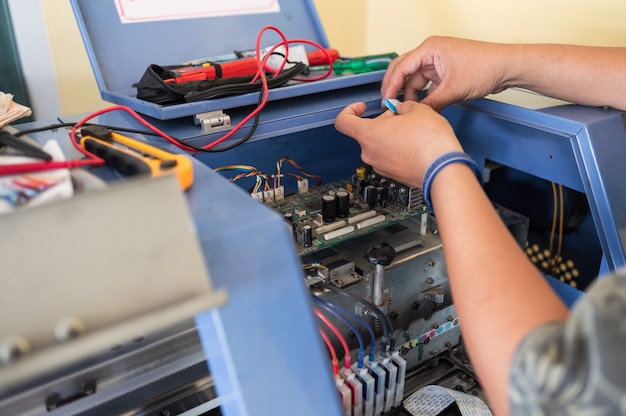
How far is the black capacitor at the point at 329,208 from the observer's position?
814 millimetres

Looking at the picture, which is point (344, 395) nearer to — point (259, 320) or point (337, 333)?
point (337, 333)

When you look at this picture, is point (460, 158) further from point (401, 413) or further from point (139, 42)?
point (139, 42)

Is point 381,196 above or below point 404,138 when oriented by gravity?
below

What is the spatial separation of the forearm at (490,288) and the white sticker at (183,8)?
0.74 metres

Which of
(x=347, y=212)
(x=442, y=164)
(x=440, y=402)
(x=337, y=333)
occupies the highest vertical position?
(x=442, y=164)

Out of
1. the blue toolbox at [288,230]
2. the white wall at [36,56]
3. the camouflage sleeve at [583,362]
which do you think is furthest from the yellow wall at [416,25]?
the camouflage sleeve at [583,362]

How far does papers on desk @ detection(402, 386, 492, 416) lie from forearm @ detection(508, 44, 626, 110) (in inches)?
19.7

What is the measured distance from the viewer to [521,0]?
129 centimetres

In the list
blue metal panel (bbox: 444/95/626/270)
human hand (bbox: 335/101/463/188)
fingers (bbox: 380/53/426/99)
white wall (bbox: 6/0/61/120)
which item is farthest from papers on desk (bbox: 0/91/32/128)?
white wall (bbox: 6/0/61/120)

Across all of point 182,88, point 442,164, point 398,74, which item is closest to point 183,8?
point 182,88

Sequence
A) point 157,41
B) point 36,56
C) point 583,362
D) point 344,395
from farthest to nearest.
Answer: point 36,56
point 157,41
point 344,395
point 583,362

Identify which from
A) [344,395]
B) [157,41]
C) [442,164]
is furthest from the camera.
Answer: [157,41]

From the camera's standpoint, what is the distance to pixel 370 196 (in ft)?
2.84

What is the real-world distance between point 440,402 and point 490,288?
446 mm
